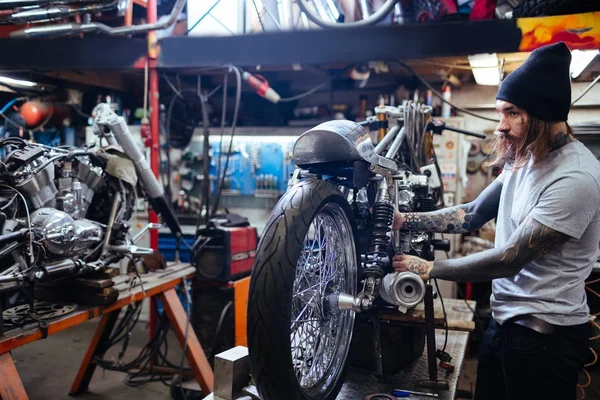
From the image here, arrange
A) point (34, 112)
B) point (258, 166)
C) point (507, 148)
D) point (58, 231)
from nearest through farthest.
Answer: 1. point (507, 148)
2. point (58, 231)
3. point (34, 112)
4. point (258, 166)

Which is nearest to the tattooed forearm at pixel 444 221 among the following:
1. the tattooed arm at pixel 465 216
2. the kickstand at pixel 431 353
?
the tattooed arm at pixel 465 216

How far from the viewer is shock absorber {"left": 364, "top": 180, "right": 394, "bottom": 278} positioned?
153cm

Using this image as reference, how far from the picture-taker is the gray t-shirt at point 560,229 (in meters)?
1.46

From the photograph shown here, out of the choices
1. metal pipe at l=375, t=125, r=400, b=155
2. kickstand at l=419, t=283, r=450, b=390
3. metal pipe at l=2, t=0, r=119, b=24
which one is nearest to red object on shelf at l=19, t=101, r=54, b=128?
metal pipe at l=2, t=0, r=119, b=24

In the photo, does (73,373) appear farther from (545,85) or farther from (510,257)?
(545,85)

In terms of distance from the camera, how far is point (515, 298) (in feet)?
5.31

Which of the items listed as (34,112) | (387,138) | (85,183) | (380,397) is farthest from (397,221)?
(34,112)

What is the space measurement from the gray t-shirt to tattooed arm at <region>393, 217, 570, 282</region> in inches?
1.4

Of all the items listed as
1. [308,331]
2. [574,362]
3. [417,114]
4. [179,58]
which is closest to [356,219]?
[308,331]

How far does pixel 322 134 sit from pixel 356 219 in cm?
48

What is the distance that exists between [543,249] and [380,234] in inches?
19.0

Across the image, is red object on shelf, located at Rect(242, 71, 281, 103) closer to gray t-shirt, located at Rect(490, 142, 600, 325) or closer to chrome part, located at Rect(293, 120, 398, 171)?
chrome part, located at Rect(293, 120, 398, 171)

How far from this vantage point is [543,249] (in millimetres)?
1473

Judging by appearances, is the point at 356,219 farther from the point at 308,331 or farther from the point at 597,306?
the point at 597,306
